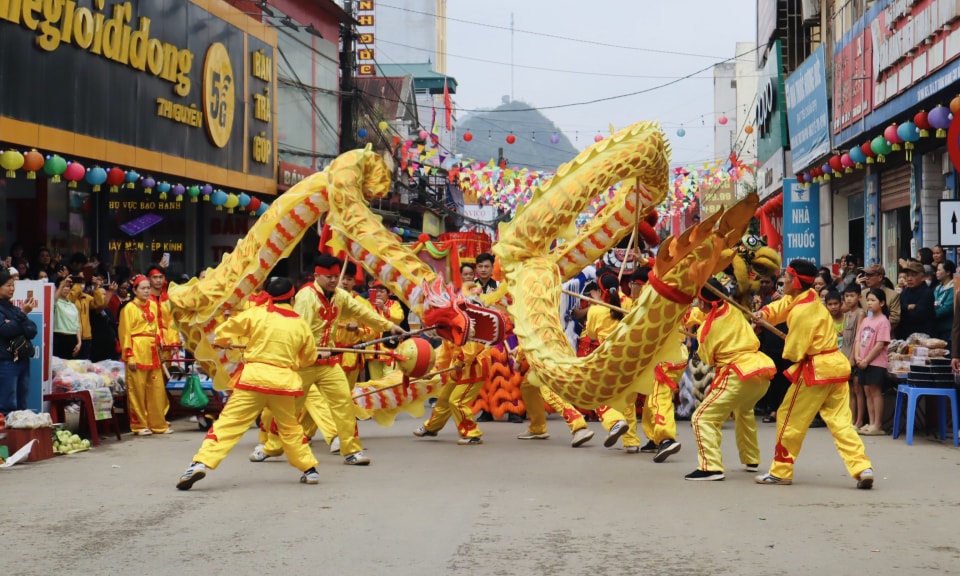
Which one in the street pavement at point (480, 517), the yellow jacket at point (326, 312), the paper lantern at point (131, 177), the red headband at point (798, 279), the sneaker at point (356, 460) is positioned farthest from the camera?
the paper lantern at point (131, 177)

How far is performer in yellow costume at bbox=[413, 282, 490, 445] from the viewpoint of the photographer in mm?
11555

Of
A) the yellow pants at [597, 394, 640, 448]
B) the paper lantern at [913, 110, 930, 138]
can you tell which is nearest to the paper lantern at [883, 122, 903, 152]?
the paper lantern at [913, 110, 930, 138]

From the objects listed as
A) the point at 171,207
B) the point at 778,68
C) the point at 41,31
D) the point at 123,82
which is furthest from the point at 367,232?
the point at 778,68

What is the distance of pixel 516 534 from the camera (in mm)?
6793

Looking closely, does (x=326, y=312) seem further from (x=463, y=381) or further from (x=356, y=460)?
(x=463, y=381)

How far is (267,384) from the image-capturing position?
8.70 meters

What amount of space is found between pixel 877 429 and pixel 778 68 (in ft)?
47.3

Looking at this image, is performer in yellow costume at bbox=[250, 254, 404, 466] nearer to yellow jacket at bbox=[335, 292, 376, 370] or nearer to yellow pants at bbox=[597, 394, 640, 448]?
yellow jacket at bbox=[335, 292, 376, 370]

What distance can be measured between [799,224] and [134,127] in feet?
40.6

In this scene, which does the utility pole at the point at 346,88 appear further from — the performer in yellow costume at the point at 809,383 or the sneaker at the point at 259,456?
the performer in yellow costume at the point at 809,383

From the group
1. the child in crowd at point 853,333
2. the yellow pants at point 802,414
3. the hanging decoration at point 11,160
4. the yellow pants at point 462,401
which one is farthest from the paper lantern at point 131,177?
the yellow pants at point 802,414

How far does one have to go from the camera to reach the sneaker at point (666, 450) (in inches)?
402

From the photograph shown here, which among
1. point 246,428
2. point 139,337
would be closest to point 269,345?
point 246,428

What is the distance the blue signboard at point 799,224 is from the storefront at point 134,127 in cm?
1007
